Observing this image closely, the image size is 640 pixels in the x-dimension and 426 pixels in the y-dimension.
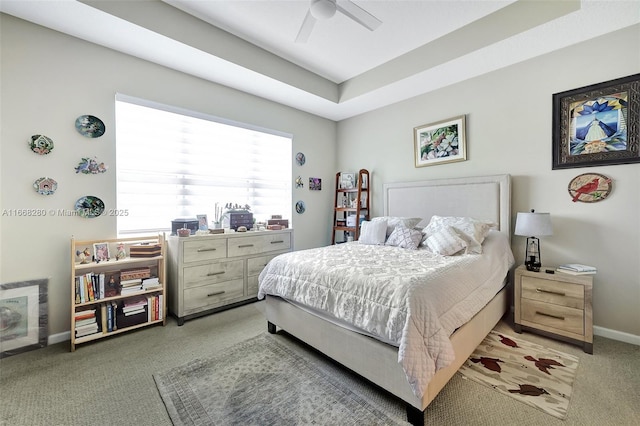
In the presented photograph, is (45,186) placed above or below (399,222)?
above

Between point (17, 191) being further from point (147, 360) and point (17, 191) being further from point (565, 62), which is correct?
point (565, 62)

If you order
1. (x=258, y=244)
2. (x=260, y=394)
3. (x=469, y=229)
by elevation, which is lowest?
(x=260, y=394)

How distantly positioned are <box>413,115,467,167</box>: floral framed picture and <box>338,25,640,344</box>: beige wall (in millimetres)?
82

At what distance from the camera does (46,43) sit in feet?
7.30

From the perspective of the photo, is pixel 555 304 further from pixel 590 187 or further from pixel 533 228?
pixel 590 187

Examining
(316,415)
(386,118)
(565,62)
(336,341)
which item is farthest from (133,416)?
(565,62)

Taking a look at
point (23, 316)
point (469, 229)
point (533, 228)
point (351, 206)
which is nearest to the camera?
point (23, 316)

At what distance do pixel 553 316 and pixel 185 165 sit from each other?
3.92 metres

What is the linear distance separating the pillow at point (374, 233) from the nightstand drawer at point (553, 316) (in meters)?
1.41

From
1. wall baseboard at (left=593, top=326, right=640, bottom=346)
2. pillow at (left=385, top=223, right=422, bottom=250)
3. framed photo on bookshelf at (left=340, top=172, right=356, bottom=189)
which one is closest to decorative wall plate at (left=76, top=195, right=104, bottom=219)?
pillow at (left=385, top=223, right=422, bottom=250)

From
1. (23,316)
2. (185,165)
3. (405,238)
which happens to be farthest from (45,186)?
(405,238)

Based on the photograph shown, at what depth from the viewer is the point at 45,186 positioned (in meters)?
2.24

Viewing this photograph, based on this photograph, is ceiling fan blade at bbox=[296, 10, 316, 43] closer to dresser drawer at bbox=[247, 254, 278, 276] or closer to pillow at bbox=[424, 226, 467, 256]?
pillow at bbox=[424, 226, 467, 256]

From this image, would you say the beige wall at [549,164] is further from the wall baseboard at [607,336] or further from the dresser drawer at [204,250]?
the dresser drawer at [204,250]
